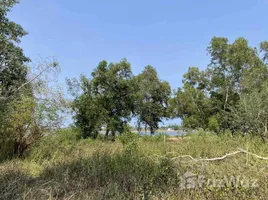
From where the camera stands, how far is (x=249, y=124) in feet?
23.7

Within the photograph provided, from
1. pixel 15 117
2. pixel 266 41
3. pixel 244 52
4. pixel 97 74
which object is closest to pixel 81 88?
pixel 97 74

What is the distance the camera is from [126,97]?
1380cm

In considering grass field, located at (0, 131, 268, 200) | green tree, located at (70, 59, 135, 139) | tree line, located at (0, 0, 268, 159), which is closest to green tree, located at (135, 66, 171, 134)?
tree line, located at (0, 0, 268, 159)

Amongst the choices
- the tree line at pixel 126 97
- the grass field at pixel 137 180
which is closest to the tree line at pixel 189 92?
the tree line at pixel 126 97

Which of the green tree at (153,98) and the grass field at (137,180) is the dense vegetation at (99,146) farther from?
the green tree at (153,98)

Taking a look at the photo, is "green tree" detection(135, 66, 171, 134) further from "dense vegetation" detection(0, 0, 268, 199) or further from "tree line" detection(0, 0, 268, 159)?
"dense vegetation" detection(0, 0, 268, 199)

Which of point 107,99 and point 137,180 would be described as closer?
point 137,180

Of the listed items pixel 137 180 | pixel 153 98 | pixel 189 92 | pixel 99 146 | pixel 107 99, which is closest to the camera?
pixel 137 180

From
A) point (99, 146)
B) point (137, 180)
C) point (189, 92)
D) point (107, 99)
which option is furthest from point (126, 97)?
point (137, 180)

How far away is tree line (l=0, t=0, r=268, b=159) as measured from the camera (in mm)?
4980

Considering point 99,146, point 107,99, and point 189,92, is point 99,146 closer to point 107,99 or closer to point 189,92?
point 107,99

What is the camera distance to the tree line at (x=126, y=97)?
4.98 metres

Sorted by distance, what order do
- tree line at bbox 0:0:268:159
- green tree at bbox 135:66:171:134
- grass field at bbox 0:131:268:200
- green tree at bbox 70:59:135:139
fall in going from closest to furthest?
grass field at bbox 0:131:268:200 < tree line at bbox 0:0:268:159 < green tree at bbox 70:59:135:139 < green tree at bbox 135:66:171:134

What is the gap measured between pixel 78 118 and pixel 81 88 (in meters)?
1.99
